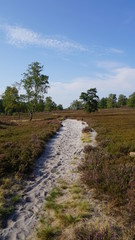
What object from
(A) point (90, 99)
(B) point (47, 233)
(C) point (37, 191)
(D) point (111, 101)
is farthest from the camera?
(D) point (111, 101)

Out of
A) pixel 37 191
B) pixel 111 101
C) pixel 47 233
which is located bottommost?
pixel 37 191

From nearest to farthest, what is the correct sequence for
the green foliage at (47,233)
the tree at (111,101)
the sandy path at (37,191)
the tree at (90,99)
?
the green foliage at (47,233)
the sandy path at (37,191)
the tree at (90,99)
the tree at (111,101)

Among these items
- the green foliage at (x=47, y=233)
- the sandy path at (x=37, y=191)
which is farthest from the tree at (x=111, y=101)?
the green foliage at (x=47, y=233)

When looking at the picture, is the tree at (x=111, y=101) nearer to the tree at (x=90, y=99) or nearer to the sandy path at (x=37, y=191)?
the tree at (x=90, y=99)

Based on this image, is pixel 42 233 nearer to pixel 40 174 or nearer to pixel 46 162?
pixel 40 174

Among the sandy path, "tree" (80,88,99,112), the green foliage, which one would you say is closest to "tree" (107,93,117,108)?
"tree" (80,88,99,112)

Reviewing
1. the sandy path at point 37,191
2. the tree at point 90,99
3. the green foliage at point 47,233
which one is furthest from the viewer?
the tree at point 90,99

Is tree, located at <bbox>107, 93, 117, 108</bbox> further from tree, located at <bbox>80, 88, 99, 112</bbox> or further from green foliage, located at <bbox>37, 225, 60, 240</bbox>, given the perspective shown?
green foliage, located at <bbox>37, 225, 60, 240</bbox>

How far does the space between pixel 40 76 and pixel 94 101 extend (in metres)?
26.6

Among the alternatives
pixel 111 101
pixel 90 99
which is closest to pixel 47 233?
pixel 90 99

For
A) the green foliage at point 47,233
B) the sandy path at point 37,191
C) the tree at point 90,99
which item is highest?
the tree at point 90,99

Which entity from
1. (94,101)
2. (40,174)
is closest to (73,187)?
(40,174)

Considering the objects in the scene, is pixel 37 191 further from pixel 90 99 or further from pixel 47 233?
pixel 90 99

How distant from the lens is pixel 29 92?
Result: 37.9 metres
